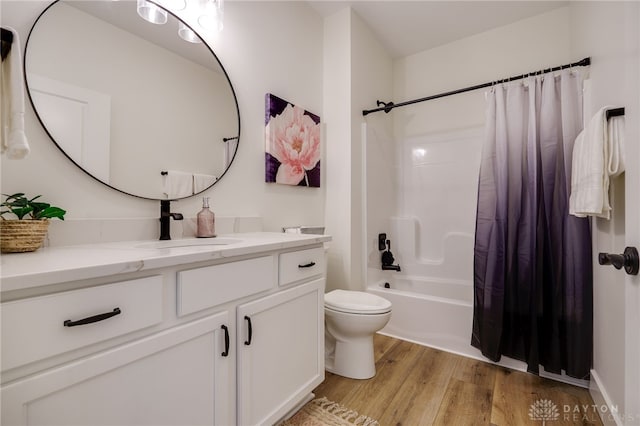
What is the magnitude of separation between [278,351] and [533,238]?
5.49 feet

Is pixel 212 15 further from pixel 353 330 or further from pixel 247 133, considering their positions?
pixel 353 330

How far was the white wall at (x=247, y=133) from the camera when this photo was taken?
100 centimetres

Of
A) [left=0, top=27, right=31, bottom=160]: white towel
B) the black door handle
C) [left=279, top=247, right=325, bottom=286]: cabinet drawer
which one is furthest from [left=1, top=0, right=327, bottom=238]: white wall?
the black door handle

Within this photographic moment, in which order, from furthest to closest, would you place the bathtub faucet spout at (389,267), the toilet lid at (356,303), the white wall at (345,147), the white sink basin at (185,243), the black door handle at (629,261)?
the bathtub faucet spout at (389,267)
the white wall at (345,147)
the toilet lid at (356,303)
the white sink basin at (185,243)
the black door handle at (629,261)

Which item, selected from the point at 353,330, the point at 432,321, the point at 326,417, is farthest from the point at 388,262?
the point at 326,417

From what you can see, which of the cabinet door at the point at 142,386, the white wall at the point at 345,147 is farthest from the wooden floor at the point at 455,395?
the cabinet door at the point at 142,386

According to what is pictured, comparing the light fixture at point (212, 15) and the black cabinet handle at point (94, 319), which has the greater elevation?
Result: the light fixture at point (212, 15)

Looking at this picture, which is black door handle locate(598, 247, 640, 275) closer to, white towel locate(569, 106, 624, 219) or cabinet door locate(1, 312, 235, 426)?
white towel locate(569, 106, 624, 219)

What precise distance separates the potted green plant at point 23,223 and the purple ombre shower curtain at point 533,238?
7.39 feet

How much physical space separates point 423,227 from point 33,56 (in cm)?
281

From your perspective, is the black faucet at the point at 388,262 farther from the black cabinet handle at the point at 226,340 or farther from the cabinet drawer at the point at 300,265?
the black cabinet handle at the point at 226,340

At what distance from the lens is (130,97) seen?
124 centimetres

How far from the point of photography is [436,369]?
189 cm

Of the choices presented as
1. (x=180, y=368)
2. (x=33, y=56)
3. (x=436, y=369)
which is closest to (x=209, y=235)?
(x=180, y=368)
